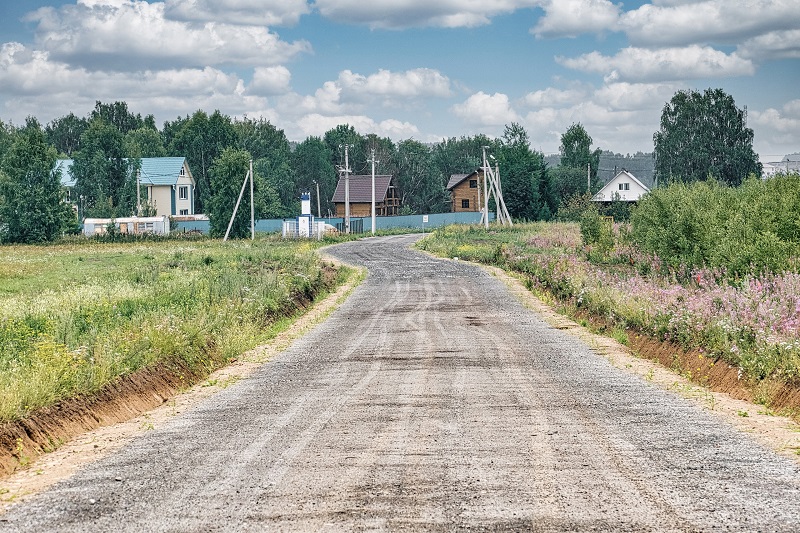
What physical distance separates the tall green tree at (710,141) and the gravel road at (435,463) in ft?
288

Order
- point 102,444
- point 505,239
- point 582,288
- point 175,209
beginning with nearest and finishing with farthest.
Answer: point 102,444
point 582,288
point 505,239
point 175,209

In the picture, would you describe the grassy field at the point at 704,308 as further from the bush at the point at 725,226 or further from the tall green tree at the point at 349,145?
the tall green tree at the point at 349,145

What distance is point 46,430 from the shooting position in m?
10.7

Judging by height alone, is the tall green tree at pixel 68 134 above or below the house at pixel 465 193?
above

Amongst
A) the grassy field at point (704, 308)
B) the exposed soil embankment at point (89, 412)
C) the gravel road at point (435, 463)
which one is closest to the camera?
the gravel road at point (435, 463)

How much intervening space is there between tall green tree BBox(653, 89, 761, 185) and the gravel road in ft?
288

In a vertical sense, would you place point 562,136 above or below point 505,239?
above

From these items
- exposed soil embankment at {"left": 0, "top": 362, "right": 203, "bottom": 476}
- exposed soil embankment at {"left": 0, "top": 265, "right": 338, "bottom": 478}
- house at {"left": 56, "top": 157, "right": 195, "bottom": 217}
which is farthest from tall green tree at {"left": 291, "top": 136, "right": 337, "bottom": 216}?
exposed soil embankment at {"left": 0, "top": 362, "right": 203, "bottom": 476}

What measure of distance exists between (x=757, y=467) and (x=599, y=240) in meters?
40.6

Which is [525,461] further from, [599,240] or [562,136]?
[562,136]

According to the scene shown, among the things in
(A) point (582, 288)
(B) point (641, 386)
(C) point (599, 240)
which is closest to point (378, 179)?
(C) point (599, 240)

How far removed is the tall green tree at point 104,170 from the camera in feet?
325

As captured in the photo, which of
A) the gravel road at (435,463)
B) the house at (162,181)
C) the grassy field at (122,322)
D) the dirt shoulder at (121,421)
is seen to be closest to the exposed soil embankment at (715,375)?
the gravel road at (435,463)

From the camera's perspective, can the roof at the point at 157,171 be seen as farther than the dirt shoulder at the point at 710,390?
Yes
